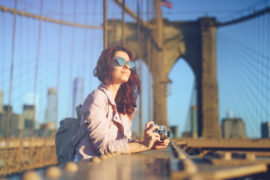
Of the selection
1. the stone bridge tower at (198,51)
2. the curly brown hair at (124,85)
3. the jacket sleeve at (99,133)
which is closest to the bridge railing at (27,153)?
the curly brown hair at (124,85)

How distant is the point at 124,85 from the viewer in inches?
99.8

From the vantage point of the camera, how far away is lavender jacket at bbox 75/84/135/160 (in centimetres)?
179

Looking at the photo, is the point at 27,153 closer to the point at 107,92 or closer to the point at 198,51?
the point at 107,92

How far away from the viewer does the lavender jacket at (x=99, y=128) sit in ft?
5.86

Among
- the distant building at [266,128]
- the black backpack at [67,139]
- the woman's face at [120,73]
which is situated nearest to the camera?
the black backpack at [67,139]

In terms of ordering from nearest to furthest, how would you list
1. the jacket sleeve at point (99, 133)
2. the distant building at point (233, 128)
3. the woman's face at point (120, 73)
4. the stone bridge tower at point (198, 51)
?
the jacket sleeve at point (99, 133), the woman's face at point (120, 73), the stone bridge tower at point (198, 51), the distant building at point (233, 128)

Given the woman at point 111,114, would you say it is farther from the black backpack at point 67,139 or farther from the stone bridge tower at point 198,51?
the stone bridge tower at point 198,51

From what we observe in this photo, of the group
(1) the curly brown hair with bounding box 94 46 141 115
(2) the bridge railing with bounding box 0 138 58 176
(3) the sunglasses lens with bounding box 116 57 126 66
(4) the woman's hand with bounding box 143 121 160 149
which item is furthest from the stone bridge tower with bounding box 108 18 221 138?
(4) the woman's hand with bounding box 143 121 160 149

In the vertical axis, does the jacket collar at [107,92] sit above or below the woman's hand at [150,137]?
above

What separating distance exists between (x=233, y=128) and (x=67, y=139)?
108 feet

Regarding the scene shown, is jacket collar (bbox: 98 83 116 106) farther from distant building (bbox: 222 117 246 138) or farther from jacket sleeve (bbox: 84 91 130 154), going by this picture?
distant building (bbox: 222 117 246 138)

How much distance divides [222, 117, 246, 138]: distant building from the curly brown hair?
30.0m

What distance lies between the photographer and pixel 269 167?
1.34 metres

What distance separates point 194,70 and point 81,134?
21.5 metres
